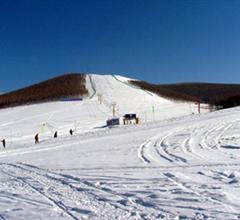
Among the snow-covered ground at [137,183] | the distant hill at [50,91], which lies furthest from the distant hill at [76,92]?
the snow-covered ground at [137,183]

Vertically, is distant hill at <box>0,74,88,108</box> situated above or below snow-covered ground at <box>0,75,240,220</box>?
above

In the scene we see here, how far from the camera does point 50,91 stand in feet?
290

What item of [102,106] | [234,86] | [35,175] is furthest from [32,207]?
[234,86]

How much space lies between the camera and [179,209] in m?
7.60

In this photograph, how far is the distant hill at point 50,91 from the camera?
77.9 metres

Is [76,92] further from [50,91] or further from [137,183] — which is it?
[137,183]

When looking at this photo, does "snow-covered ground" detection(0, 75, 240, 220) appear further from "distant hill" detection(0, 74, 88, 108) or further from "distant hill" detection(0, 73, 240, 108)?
"distant hill" detection(0, 74, 88, 108)

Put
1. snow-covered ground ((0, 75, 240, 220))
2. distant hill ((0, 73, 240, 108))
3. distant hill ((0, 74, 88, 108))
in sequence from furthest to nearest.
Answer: distant hill ((0, 74, 88, 108)), distant hill ((0, 73, 240, 108)), snow-covered ground ((0, 75, 240, 220))

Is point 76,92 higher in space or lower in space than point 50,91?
lower

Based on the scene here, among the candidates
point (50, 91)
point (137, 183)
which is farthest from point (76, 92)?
point (137, 183)

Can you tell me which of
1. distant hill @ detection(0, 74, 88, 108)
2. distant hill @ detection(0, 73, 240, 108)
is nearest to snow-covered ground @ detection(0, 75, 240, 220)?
distant hill @ detection(0, 73, 240, 108)

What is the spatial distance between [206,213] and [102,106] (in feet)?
181

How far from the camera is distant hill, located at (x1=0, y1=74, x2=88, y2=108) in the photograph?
77938 mm

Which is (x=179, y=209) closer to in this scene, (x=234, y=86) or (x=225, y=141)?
(x=225, y=141)
